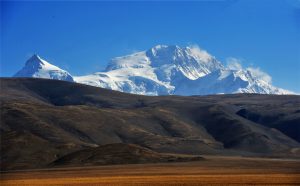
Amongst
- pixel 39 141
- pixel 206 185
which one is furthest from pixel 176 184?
pixel 39 141

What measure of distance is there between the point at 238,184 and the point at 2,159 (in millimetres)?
115358

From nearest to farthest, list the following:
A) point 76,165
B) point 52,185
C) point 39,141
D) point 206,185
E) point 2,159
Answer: point 206,185, point 52,185, point 76,165, point 2,159, point 39,141

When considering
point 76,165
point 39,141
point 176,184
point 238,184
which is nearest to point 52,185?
point 176,184

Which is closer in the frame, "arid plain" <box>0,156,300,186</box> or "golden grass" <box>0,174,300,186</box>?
"golden grass" <box>0,174,300,186</box>

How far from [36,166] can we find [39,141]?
82.9 ft

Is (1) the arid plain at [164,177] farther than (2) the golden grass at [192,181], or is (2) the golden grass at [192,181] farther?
(1) the arid plain at [164,177]

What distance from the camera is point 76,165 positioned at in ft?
549

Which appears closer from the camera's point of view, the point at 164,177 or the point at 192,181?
the point at 192,181

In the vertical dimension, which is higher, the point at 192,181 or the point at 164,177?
the point at 164,177

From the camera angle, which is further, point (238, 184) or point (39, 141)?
point (39, 141)

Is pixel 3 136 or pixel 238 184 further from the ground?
pixel 3 136

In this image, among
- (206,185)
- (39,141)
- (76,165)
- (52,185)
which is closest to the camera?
(206,185)

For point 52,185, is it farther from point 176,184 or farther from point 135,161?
point 135,161

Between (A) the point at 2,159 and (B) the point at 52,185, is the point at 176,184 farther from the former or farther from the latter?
(A) the point at 2,159
